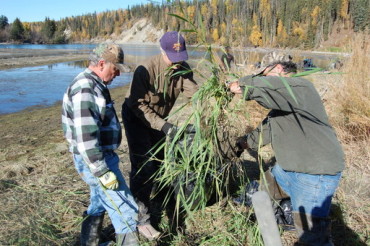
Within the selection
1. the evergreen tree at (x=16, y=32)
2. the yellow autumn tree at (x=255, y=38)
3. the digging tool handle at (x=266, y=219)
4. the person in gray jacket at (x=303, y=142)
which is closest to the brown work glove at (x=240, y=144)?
the person in gray jacket at (x=303, y=142)

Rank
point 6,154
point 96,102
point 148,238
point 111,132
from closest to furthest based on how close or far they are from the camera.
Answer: point 96,102
point 111,132
point 148,238
point 6,154

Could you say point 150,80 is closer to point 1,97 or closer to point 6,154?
point 6,154

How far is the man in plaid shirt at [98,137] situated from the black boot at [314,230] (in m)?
1.27

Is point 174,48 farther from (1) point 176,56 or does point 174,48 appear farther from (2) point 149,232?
(2) point 149,232

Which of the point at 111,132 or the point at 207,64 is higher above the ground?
the point at 207,64

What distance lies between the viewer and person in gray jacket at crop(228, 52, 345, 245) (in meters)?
1.93

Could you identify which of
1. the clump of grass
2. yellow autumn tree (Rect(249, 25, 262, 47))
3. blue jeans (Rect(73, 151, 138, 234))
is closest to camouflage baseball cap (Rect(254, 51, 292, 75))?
blue jeans (Rect(73, 151, 138, 234))

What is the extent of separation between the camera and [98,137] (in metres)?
1.99

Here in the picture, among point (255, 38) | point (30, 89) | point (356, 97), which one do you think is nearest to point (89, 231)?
point (356, 97)

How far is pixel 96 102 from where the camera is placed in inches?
77.7

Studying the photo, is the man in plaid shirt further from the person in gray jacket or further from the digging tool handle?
the digging tool handle

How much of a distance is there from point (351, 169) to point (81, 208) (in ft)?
11.1

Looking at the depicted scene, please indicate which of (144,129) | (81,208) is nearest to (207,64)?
(144,129)

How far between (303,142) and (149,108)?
4.56 ft
